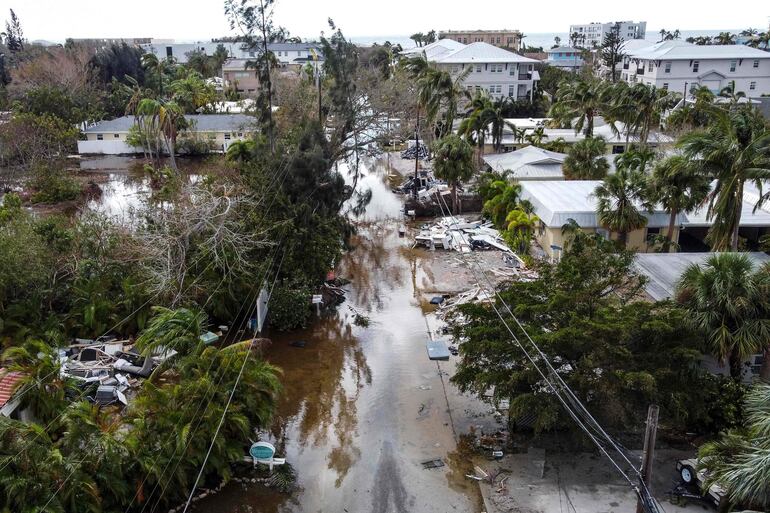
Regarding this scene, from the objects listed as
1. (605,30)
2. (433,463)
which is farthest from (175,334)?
(605,30)

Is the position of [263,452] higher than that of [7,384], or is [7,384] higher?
[7,384]

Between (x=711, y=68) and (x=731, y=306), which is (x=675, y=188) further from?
(x=711, y=68)

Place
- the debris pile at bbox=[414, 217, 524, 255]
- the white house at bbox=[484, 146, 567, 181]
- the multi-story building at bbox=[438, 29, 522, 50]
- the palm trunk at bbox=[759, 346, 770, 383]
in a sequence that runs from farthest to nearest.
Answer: the multi-story building at bbox=[438, 29, 522, 50] → the white house at bbox=[484, 146, 567, 181] → the debris pile at bbox=[414, 217, 524, 255] → the palm trunk at bbox=[759, 346, 770, 383]

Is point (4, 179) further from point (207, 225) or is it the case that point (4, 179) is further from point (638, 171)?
point (638, 171)

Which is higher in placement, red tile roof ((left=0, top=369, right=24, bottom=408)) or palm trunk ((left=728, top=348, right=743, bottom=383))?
red tile roof ((left=0, top=369, right=24, bottom=408))

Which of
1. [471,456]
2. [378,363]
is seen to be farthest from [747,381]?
[378,363]

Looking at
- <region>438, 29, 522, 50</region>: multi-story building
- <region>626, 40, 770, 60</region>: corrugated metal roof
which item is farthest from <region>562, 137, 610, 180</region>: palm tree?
<region>438, 29, 522, 50</region>: multi-story building

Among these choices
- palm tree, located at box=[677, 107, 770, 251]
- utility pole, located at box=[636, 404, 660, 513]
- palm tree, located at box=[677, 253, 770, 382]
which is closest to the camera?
utility pole, located at box=[636, 404, 660, 513]

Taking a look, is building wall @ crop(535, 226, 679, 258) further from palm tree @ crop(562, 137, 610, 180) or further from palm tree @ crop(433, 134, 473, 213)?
palm tree @ crop(433, 134, 473, 213)
